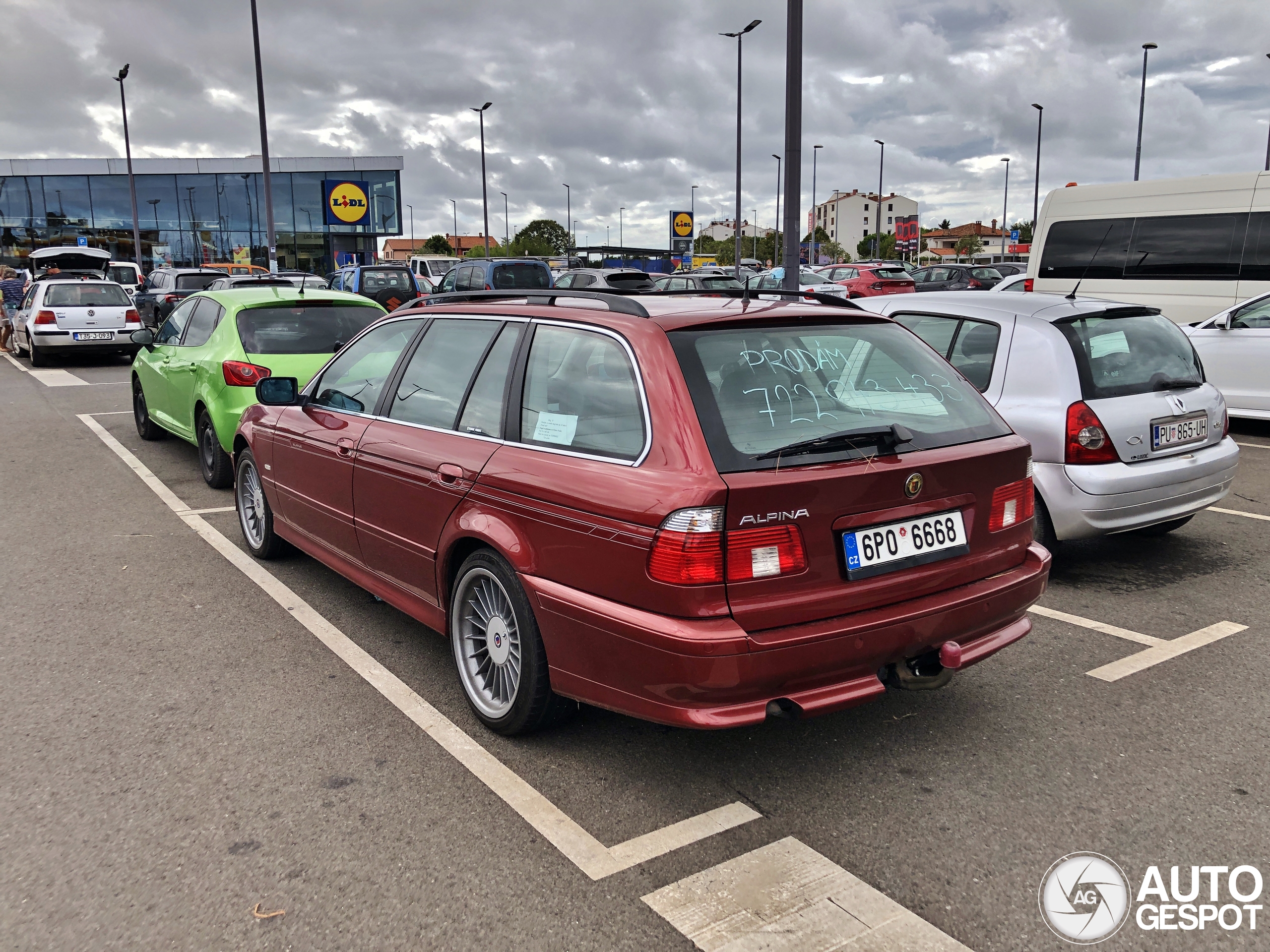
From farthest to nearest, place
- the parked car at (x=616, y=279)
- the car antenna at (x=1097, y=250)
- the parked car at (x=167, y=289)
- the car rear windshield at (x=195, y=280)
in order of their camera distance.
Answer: the car rear windshield at (x=195, y=280) < the parked car at (x=167, y=289) < the parked car at (x=616, y=279) < the car antenna at (x=1097, y=250)

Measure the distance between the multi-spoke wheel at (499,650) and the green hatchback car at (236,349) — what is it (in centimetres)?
371

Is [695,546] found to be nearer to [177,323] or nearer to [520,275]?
[177,323]

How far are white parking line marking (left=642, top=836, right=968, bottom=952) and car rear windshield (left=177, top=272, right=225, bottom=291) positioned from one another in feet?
78.0

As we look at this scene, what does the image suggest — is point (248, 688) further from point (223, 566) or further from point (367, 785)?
point (223, 566)

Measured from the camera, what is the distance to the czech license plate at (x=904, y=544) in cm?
302

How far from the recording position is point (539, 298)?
388 centimetres

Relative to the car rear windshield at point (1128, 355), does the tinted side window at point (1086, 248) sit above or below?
above

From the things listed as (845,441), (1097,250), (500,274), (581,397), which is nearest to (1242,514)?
(845,441)

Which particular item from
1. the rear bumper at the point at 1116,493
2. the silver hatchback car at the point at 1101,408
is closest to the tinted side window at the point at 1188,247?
the silver hatchback car at the point at 1101,408

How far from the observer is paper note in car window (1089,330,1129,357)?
5.34 meters

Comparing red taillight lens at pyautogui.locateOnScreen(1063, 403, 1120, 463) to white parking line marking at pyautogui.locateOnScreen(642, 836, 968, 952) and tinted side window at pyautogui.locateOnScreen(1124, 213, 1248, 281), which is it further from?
tinted side window at pyautogui.locateOnScreen(1124, 213, 1248, 281)

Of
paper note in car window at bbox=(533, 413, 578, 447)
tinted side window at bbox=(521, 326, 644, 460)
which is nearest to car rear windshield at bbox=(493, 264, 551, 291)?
tinted side window at bbox=(521, 326, 644, 460)

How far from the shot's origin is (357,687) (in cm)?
402

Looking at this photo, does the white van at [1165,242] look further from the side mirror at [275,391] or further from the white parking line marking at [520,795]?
the white parking line marking at [520,795]
